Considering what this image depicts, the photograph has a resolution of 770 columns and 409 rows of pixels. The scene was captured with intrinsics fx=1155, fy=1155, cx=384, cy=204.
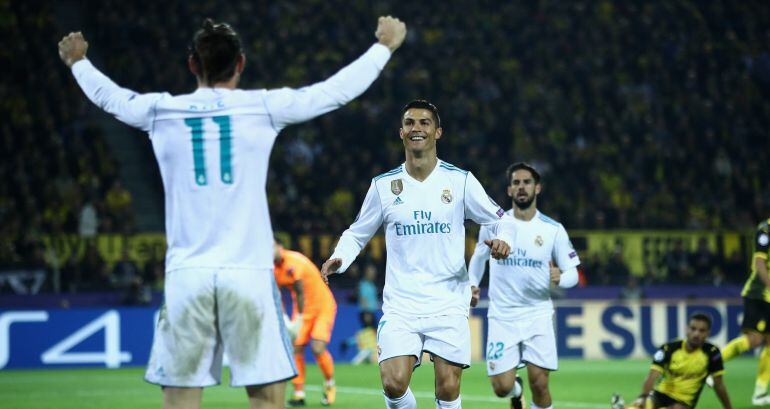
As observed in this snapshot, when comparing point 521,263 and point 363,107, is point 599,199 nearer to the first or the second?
point 363,107

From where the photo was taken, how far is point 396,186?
7.77m

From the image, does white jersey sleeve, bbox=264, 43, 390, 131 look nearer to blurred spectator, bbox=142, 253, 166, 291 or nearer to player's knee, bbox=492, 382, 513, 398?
player's knee, bbox=492, 382, 513, 398

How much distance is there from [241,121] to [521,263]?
17.3ft

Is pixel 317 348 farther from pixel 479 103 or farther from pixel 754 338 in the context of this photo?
pixel 479 103

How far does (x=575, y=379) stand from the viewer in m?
16.3

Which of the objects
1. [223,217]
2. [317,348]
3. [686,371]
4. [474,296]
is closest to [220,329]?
[223,217]

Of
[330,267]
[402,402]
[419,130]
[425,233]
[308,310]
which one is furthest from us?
[308,310]

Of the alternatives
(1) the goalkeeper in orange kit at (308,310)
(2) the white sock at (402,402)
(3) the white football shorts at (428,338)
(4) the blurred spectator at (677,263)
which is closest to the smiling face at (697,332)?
(3) the white football shorts at (428,338)

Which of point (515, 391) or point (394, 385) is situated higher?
point (394, 385)

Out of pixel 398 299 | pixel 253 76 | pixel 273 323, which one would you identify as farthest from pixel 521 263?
pixel 253 76

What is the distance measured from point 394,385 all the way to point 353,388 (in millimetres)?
7869

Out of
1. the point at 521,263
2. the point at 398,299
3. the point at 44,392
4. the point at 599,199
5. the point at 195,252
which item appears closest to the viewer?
the point at 195,252

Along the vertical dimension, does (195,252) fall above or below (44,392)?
above

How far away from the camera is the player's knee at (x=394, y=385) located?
7.33 metres
